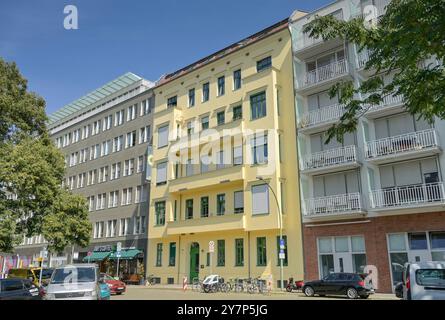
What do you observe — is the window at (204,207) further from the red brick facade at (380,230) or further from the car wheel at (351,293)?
the car wheel at (351,293)

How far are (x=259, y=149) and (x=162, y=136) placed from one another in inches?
520

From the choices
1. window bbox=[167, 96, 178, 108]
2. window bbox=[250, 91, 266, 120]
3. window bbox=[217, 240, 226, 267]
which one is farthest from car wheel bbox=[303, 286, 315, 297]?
window bbox=[167, 96, 178, 108]

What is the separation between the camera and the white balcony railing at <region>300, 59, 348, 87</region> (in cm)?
2936

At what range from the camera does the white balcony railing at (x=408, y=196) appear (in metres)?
23.3

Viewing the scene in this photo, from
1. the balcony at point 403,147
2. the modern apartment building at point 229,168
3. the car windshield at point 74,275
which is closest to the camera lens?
the car windshield at point 74,275

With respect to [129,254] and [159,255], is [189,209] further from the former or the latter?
[129,254]

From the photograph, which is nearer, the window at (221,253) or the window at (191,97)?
the window at (221,253)

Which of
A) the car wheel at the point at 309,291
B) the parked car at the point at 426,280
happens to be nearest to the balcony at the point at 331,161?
the car wheel at the point at 309,291

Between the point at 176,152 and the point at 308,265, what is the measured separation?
1720 centimetres

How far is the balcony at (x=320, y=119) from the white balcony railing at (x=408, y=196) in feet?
19.8

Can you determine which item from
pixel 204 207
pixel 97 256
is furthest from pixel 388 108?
pixel 97 256

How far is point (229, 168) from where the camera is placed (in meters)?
34.0

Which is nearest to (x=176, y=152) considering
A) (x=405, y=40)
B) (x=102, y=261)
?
(x=102, y=261)
